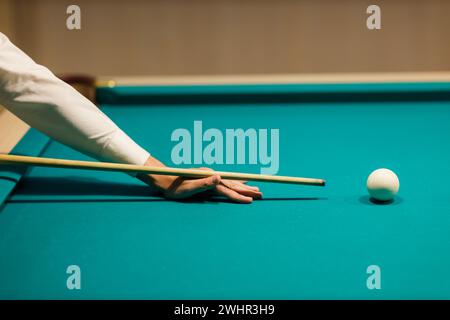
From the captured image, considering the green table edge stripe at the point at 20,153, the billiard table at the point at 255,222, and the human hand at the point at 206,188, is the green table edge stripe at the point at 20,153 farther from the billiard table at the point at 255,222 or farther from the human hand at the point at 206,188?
the human hand at the point at 206,188

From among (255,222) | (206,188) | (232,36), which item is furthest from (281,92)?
(232,36)

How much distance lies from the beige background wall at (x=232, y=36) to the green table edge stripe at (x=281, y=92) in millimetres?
1738

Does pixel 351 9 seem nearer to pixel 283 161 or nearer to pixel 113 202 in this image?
pixel 283 161

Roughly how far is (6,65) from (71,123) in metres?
0.25

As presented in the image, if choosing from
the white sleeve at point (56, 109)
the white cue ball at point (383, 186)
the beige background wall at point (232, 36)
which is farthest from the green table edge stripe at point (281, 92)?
the beige background wall at point (232, 36)

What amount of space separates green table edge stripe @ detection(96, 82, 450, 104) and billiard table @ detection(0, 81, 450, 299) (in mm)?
122

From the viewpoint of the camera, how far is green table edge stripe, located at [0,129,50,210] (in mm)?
1990

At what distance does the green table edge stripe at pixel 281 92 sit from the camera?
3.09 m

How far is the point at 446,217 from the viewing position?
6.11 feet

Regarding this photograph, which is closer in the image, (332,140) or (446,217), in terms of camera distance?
(446,217)

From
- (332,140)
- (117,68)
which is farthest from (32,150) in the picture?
(117,68)
